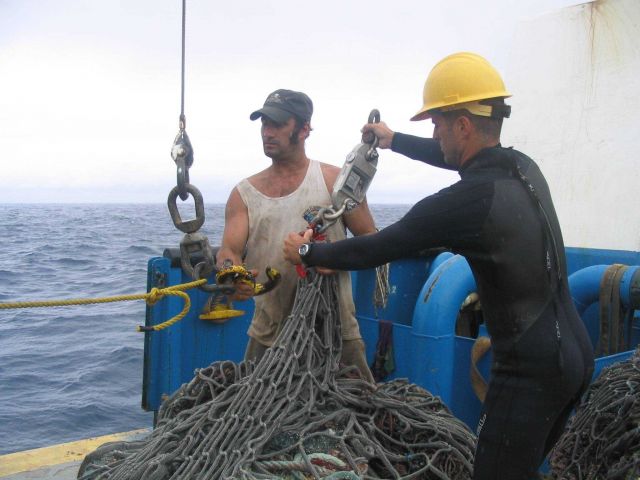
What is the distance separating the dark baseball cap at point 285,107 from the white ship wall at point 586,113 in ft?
10.9

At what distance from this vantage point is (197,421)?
8.53ft

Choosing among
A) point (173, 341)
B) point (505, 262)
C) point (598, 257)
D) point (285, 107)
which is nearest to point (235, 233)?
point (285, 107)

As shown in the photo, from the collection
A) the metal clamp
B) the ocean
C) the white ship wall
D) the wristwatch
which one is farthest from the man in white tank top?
the ocean

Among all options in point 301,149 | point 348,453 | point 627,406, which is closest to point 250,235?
point 301,149

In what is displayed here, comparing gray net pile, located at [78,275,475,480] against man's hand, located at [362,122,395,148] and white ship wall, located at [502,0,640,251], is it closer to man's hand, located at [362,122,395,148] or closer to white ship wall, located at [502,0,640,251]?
man's hand, located at [362,122,395,148]

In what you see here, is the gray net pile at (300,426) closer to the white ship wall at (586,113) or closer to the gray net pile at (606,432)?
the gray net pile at (606,432)

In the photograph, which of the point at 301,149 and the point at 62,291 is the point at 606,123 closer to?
the point at 301,149

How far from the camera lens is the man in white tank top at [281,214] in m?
3.44

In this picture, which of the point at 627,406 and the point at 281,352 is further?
the point at 627,406

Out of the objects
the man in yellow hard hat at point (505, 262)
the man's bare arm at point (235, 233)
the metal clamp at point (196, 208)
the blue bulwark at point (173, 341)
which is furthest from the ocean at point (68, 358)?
the man in yellow hard hat at point (505, 262)

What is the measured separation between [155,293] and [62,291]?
39.4 ft

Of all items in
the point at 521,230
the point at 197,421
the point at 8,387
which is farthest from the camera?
the point at 8,387

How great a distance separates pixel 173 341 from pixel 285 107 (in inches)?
68.9

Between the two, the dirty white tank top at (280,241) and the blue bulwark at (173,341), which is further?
the blue bulwark at (173,341)
